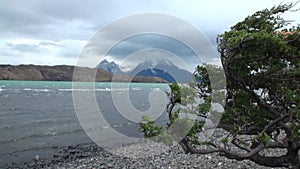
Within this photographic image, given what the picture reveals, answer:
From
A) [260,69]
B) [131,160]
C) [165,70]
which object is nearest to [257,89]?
[260,69]

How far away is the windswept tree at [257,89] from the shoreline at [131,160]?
3.69 metres

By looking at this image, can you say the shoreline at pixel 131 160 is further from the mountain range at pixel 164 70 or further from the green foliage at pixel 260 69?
the mountain range at pixel 164 70

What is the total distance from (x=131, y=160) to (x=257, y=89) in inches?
329

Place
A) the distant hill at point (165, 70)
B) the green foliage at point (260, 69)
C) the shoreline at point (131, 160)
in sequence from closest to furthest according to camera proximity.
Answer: the green foliage at point (260, 69) < the distant hill at point (165, 70) < the shoreline at point (131, 160)

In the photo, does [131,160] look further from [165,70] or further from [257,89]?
[257,89]

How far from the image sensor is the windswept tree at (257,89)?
22.3ft

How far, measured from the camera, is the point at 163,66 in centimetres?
951

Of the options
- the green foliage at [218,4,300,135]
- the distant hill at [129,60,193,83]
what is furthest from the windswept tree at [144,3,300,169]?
the distant hill at [129,60,193,83]

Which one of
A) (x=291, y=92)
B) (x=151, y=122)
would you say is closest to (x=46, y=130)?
(x=151, y=122)

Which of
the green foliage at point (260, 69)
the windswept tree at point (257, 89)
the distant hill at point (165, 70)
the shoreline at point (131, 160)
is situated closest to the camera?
the green foliage at point (260, 69)

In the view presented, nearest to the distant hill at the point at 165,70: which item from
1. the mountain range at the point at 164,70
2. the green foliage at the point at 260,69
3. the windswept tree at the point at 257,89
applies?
the mountain range at the point at 164,70

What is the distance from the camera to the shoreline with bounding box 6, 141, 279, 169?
12.1 m

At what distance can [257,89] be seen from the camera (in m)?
8.16

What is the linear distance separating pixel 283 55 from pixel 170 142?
11.0ft
